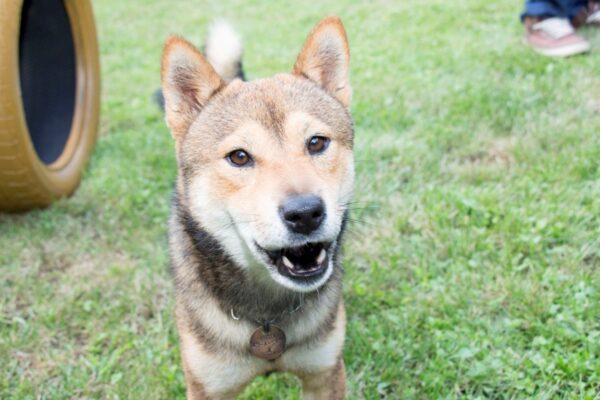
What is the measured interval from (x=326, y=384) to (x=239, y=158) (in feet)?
3.62

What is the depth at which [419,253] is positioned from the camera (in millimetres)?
3719

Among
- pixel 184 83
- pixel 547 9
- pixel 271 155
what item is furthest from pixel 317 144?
pixel 547 9

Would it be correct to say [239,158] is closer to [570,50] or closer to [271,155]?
[271,155]

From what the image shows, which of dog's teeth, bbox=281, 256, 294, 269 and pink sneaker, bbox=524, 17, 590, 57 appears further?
pink sneaker, bbox=524, 17, 590, 57

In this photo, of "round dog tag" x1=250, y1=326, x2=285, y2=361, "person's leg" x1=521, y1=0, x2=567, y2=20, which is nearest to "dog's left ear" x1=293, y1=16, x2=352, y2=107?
"round dog tag" x1=250, y1=326, x2=285, y2=361

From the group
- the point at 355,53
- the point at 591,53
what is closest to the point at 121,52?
the point at 355,53

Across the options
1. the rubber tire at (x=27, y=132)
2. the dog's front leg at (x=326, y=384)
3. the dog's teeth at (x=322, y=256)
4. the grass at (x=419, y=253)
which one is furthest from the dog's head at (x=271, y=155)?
the rubber tire at (x=27, y=132)

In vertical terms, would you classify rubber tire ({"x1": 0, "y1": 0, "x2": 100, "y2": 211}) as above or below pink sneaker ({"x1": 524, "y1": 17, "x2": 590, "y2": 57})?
above

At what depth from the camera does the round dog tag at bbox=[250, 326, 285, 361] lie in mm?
2471

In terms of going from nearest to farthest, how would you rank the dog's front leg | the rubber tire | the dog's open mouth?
the dog's open mouth < the dog's front leg < the rubber tire

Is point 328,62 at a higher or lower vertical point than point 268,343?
higher

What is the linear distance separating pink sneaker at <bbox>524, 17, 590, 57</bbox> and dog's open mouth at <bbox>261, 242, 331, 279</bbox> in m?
4.61

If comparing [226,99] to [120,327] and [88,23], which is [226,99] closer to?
[120,327]

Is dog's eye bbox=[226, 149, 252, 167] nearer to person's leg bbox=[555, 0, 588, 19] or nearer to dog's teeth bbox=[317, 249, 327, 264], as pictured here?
dog's teeth bbox=[317, 249, 327, 264]
